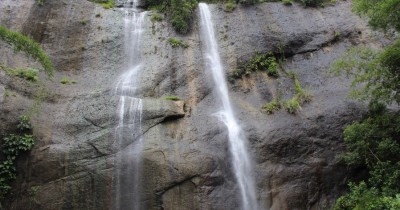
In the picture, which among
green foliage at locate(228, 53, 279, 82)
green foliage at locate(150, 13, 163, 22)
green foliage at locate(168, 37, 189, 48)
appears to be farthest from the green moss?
green foliage at locate(228, 53, 279, 82)

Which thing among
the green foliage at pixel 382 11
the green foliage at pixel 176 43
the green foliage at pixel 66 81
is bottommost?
the green foliage at pixel 66 81

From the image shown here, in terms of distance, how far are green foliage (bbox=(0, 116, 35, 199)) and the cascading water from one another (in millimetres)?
6365

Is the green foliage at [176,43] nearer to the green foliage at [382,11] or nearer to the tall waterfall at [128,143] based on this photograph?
the tall waterfall at [128,143]

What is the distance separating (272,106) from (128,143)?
5.36 m

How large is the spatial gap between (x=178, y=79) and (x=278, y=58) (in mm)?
4595

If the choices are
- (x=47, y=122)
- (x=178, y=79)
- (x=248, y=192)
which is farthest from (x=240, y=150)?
(x=47, y=122)

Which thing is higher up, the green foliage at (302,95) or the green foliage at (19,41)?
the green foliage at (19,41)

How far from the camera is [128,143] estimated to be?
12.4 metres

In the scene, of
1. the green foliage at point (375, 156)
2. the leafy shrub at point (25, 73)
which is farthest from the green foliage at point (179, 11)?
the green foliage at point (375, 156)

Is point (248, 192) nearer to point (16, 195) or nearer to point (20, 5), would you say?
point (16, 195)

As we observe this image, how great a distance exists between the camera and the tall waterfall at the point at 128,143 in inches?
453

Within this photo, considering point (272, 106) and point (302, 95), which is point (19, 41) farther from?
point (302, 95)

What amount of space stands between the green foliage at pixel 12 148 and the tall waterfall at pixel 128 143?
9.01 feet

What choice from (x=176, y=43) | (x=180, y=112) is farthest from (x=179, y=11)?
(x=180, y=112)
